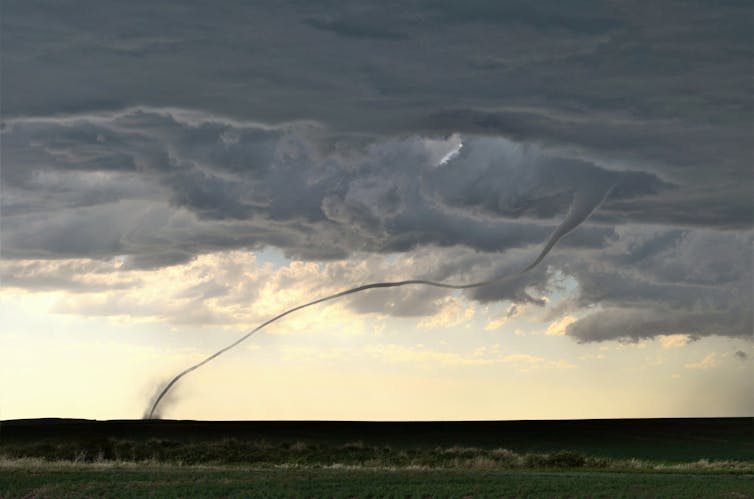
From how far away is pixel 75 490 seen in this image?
203 ft

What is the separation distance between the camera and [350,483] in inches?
2495

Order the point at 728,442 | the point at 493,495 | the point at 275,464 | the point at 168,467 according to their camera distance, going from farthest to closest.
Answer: the point at 728,442 → the point at 275,464 → the point at 168,467 → the point at 493,495

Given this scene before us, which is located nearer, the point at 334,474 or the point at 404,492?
the point at 404,492

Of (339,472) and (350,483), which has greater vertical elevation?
(339,472)

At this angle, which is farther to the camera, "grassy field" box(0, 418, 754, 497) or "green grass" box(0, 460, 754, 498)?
"grassy field" box(0, 418, 754, 497)

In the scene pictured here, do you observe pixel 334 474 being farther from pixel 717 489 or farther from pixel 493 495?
pixel 717 489

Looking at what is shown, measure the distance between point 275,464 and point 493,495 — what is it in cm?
2826

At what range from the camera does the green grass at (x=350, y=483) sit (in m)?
60.4

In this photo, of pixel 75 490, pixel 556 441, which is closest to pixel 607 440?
pixel 556 441

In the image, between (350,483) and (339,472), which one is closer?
(350,483)

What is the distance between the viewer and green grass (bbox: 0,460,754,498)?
6041cm

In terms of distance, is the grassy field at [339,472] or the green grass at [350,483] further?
the grassy field at [339,472]

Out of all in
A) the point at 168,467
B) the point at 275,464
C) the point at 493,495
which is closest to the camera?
the point at 493,495

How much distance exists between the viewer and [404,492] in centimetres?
6028
